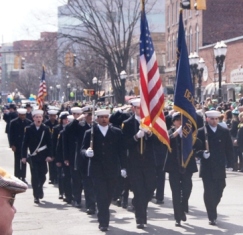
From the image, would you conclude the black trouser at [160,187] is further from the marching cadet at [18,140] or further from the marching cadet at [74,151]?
the marching cadet at [18,140]

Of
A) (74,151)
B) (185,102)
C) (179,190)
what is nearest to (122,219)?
(179,190)

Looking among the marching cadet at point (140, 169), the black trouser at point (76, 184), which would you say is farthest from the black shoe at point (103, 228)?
the black trouser at point (76, 184)

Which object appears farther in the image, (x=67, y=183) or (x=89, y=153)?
(x=67, y=183)

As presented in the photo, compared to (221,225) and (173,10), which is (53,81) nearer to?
(173,10)

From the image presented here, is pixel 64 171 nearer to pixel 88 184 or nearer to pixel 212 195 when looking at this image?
pixel 88 184

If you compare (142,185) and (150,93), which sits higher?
(150,93)

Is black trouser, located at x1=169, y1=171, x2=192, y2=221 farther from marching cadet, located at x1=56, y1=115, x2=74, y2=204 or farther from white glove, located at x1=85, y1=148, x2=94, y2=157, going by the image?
marching cadet, located at x1=56, y1=115, x2=74, y2=204

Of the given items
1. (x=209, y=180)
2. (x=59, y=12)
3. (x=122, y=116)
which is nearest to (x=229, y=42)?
(x=59, y=12)

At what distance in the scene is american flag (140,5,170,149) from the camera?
12070mm

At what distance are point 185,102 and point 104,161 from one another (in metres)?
1.83

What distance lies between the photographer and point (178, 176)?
12.2 meters

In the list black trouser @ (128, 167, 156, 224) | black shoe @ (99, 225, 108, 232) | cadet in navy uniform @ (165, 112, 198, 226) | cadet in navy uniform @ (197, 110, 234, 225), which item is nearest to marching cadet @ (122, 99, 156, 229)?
black trouser @ (128, 167, 156, 224)

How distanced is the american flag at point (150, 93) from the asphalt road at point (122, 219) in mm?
1380

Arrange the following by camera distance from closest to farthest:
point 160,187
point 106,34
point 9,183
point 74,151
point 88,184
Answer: point 9,183 < point 88,184 < point 74,151 < point 160,187 < point 106,34
